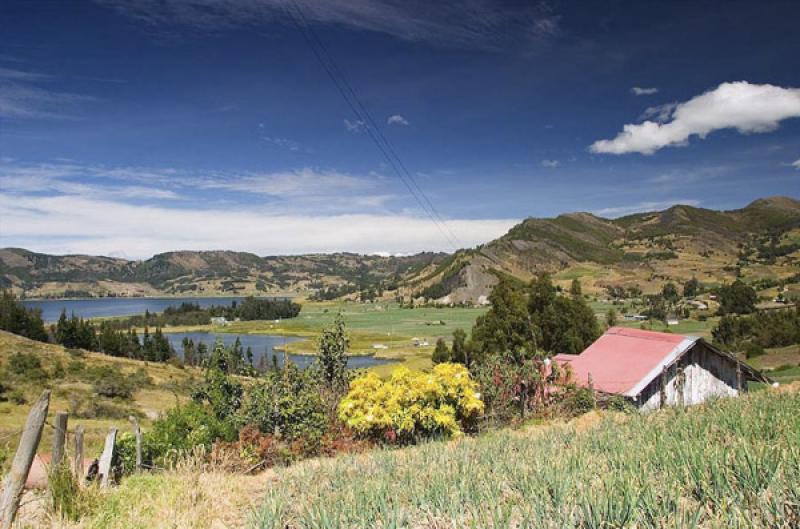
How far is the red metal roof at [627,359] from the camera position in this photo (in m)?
19.8

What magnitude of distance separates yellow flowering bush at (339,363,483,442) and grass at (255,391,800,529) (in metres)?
6.81

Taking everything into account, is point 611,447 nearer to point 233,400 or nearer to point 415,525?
point 415,525

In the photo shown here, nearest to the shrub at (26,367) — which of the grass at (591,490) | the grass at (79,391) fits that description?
the grass at (79,391)

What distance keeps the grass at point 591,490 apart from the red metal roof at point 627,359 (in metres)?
12.8

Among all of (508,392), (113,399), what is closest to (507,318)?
(508,392)

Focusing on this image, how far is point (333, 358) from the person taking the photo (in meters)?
18.0

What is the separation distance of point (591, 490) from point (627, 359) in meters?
20.0

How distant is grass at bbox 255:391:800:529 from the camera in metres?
3.72

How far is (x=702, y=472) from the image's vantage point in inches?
172

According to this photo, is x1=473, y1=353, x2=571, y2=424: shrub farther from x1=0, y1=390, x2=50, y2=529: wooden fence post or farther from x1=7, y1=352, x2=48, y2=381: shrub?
x1=7, y1=352, x2=48, y2=381: shrub

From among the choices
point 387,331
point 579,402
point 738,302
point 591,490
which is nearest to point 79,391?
point 579,402


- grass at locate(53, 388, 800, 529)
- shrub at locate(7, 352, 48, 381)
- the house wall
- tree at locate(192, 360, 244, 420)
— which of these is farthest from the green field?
grass at locate(53, 388, 800, 529)

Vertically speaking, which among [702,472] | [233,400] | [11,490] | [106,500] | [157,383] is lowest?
[157,383]

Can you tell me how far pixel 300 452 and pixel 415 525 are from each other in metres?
9.28
